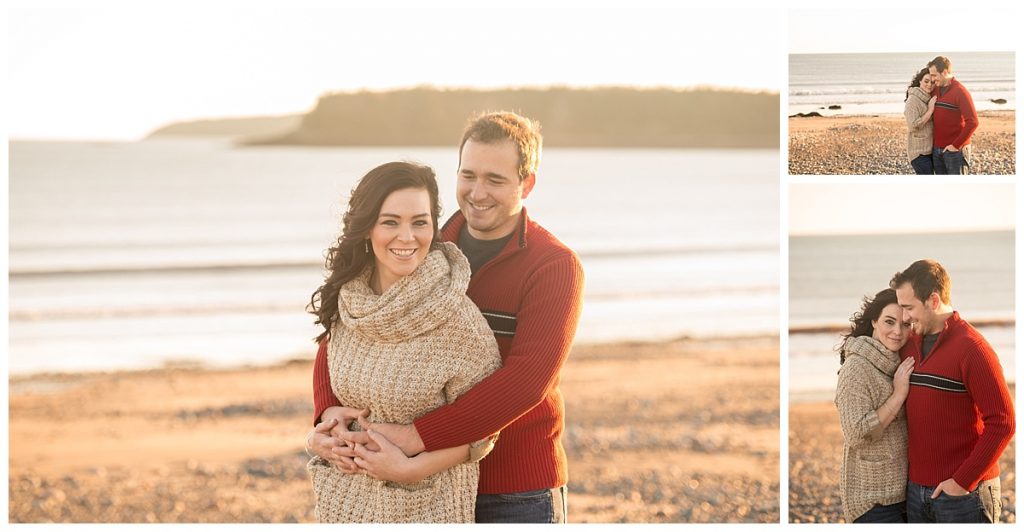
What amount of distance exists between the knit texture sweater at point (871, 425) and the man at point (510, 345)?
0.87 metres

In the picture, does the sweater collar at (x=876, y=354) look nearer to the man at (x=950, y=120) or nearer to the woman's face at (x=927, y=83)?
the man at (x=950, y=120)

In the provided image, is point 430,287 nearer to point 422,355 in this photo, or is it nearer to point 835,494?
point 422,355

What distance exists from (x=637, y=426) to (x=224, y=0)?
3968 mm

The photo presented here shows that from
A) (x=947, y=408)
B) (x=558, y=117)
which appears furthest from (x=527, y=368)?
(x=558, y=117)

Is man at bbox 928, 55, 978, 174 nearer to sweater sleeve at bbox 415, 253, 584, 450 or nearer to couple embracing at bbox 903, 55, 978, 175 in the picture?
couple embracing at bbox 903, 55, 978, 175

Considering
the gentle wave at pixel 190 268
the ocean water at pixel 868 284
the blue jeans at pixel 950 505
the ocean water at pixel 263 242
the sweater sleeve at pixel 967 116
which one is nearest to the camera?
the blue jeans at pixel 950 505

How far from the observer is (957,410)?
8.68 ft

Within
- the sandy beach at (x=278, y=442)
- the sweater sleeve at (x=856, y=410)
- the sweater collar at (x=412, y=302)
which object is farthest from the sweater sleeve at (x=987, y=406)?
the sandy beach at (x=278, y=442)

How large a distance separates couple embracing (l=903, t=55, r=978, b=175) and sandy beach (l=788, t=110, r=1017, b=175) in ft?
0.10

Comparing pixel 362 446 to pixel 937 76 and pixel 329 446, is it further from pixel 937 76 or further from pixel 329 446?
pixel 937 76

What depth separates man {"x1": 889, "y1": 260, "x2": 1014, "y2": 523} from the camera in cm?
259

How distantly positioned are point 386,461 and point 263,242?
12.8 m

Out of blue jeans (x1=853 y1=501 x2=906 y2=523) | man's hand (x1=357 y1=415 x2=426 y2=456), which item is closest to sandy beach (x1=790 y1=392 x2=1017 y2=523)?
blue jeans (x1=853 y1=501 x2=906 y2=523)

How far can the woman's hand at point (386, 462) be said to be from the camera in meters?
2.22
